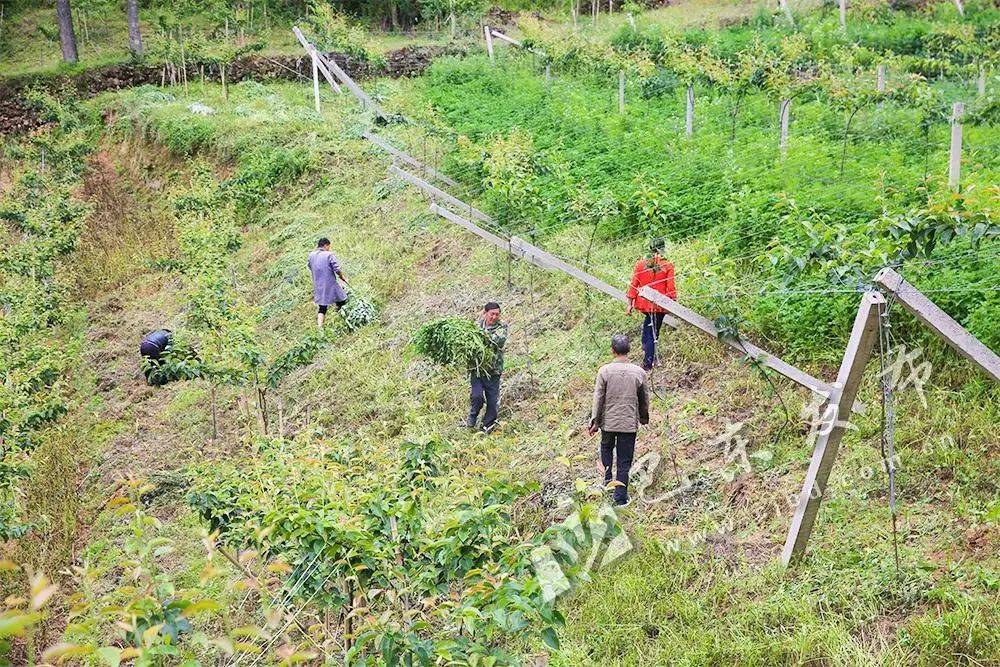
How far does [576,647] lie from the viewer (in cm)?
548

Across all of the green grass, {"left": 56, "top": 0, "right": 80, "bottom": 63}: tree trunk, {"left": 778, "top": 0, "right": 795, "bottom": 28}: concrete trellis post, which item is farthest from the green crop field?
{"left": 56, "top": 0, "right": 80, "bottom": 63}: tree trunk

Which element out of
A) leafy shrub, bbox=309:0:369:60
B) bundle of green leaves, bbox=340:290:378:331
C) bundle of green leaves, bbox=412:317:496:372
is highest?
leafy shrub, bbox=309:0:369:60

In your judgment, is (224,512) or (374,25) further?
(374,25)

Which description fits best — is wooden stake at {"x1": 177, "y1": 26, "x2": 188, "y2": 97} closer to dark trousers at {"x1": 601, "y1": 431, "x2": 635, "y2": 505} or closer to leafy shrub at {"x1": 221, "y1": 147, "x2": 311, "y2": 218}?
leafy shrub at {"x1": 221, "y1": 147, "x2": 311, "y2": 218}

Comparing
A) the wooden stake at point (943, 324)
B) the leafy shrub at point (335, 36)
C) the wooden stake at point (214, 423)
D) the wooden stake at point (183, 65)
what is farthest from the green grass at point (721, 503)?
the wooden stake at point (183, 65)

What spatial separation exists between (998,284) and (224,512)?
5728 millimetres

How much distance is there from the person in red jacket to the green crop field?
241mm

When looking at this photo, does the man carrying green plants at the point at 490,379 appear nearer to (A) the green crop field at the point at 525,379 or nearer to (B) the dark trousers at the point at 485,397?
(B) the dark trousers at the point at 485,397

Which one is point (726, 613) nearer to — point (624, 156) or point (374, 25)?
point (624, 156)

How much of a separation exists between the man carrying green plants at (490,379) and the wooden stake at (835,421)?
3220 mm

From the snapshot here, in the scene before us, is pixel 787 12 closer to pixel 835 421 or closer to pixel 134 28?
pixel 134 28

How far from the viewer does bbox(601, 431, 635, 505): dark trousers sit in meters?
6.53

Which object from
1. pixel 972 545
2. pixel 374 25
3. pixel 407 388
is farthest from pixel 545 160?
pixel 374 25

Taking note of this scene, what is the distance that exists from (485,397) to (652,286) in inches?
74.7
